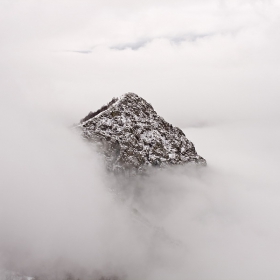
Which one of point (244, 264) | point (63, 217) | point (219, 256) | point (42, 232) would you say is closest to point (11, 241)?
point (42, 232)

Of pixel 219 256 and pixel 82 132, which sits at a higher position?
pixel 82 132

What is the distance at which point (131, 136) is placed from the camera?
425ft

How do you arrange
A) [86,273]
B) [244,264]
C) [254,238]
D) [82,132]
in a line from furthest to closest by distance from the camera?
1. [254,238]
2. [244,264]
3. [82,132]
4. [86,273]

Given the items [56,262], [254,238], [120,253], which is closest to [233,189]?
[254,238]

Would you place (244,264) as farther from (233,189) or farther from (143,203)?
(143,203)

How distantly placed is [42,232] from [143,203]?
4230 cm

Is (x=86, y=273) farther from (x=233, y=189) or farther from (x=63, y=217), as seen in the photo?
(x=233, y=189)

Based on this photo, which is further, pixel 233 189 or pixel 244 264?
pixel 233 189

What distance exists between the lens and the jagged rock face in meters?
128

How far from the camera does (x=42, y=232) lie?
142 meters

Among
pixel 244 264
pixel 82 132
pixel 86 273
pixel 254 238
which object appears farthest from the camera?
pixel 254 238

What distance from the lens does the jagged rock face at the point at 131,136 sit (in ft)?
422

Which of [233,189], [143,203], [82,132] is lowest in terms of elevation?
[143,203]

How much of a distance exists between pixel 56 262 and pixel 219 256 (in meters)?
77.8
